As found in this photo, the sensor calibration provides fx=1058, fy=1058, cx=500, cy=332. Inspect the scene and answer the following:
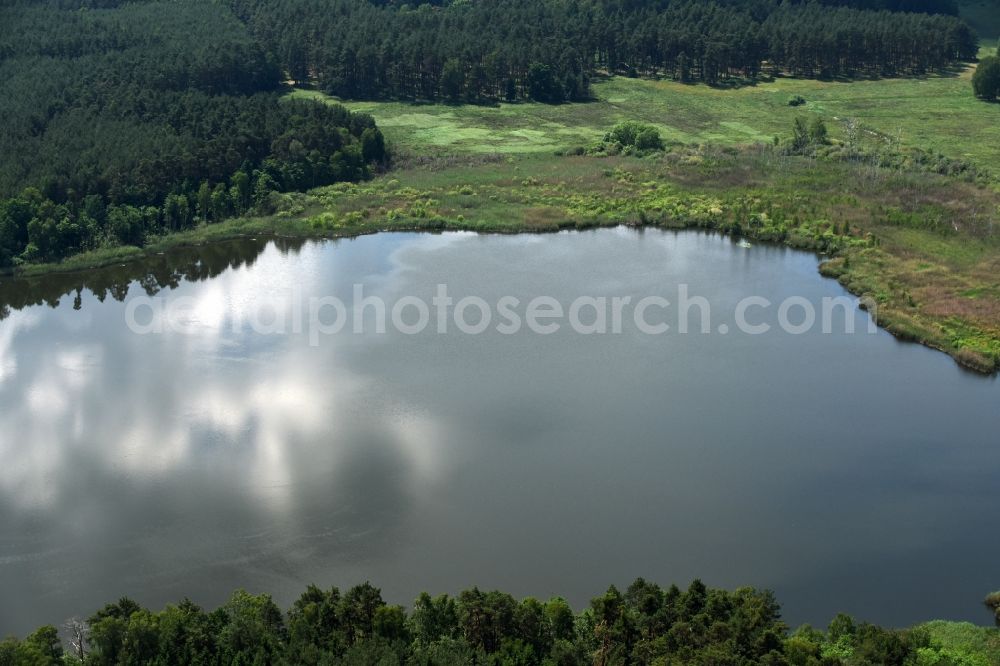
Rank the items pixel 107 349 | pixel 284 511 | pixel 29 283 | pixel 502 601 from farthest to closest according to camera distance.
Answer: pixel 29 283 < pixel 107 349 < pixel 284 511 < pixel 502 601

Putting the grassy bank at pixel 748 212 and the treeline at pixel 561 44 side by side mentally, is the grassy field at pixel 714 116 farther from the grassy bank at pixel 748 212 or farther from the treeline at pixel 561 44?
the grassy bank at pixel 748 212

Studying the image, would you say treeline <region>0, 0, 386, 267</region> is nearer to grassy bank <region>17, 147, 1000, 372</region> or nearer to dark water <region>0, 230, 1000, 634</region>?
grassy bank <region>17, 147, 1000, 372</region>

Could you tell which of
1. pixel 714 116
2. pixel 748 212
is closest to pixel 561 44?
pixel 714 116

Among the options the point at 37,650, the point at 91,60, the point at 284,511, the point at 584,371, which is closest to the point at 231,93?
the point at 91,60

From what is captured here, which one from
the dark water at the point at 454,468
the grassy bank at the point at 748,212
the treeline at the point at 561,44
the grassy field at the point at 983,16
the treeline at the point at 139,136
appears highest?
the grassy field at the point at 983,16

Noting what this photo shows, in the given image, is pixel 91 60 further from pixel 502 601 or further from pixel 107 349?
pixel 502 601

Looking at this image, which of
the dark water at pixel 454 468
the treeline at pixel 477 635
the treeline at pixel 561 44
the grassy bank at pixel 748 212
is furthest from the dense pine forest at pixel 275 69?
the treeline at pixel 477 635
